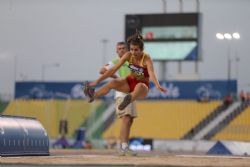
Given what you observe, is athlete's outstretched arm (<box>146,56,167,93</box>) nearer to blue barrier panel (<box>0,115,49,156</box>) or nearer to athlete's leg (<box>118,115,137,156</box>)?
athlete's leg (<box>118,115,137,156</box>)

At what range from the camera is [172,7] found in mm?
33281

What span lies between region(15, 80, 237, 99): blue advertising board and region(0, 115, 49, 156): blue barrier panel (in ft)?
74.5

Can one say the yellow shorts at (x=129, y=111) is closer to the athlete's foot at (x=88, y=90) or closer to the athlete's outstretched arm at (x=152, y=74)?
the athlete's foot at (x=88, y=90)

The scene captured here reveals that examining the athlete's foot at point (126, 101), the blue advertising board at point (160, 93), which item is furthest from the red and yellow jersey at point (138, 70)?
the blue advertising board at point (160, 93)

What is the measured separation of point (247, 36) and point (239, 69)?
2.04 meters

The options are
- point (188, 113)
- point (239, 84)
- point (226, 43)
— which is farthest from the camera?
point (226, 43)

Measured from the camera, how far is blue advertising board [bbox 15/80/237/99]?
109 ft

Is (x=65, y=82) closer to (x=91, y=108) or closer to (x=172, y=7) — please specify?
(x=91, y=108)

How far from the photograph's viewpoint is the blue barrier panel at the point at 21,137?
8.37m

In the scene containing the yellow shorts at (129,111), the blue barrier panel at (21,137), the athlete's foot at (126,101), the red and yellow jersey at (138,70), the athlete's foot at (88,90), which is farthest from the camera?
the yellow shorts at (129,111)

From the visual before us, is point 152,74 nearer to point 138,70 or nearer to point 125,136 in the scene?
point 138,70

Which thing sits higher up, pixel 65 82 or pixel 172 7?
pixel 172 7

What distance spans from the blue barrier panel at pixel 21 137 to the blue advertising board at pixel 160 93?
22.7 metres

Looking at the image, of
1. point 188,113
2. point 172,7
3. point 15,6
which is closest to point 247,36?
point 172,7
